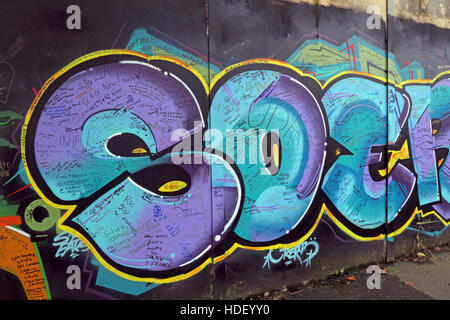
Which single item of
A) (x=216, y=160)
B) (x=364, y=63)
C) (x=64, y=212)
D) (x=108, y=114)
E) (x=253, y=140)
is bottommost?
(x=64, y=212)

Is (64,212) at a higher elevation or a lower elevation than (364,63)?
lower

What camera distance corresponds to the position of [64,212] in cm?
292

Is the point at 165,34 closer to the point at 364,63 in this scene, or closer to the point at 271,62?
the point at 271,62

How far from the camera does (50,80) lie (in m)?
2.85

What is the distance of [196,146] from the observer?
10.8ft

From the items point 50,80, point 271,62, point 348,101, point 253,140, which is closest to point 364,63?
point 348,101

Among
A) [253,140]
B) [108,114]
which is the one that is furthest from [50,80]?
[253,140]

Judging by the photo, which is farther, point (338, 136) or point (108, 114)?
point (338, 136)

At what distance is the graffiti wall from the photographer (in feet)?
9.35

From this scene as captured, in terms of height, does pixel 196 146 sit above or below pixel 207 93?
below

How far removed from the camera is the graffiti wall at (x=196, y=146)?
9.35 feet
